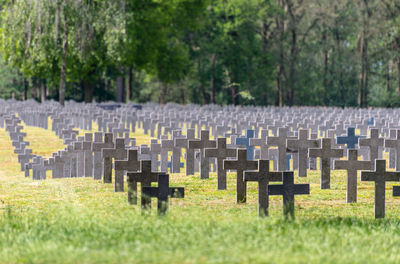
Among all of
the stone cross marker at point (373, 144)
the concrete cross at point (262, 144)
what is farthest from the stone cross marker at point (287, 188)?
the stone cross marker at point (373, 144)

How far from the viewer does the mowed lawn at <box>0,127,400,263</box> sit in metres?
7.21

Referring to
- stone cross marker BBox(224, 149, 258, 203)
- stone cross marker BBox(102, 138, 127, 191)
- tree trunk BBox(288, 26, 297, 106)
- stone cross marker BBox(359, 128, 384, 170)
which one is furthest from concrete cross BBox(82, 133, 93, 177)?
tree trunk BBox(288, 26, 297, 106)

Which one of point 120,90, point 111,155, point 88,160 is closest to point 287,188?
point 111,155

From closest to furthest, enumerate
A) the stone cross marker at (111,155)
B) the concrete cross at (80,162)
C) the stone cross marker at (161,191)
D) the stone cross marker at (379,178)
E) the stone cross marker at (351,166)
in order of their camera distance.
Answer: the stone cross marker at (161,191)
the stone cross marker at (379,178)
the stone cross marker at (351,166)
the stone cross marker at (111,155)
the concrete cross at (80,162)

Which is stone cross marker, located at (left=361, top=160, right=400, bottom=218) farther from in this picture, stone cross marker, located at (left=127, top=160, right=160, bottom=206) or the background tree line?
the background tree line

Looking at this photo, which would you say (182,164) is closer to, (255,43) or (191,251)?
(191,251)

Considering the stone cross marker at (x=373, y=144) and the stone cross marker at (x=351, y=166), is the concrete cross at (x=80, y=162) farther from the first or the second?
the stone cross marker at (x=351, y=166)

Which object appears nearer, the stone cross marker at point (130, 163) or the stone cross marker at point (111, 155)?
the stone cross marker at point (130, 163)

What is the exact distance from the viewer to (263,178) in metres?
10.3

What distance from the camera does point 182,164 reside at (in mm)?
17531

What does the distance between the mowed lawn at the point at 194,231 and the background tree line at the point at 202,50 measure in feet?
101

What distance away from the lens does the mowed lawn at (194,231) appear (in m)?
7.21

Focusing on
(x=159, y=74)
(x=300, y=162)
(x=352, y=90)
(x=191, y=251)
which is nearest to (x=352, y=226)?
(x=191, y=251)

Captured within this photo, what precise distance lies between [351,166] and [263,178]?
2.09 metres
